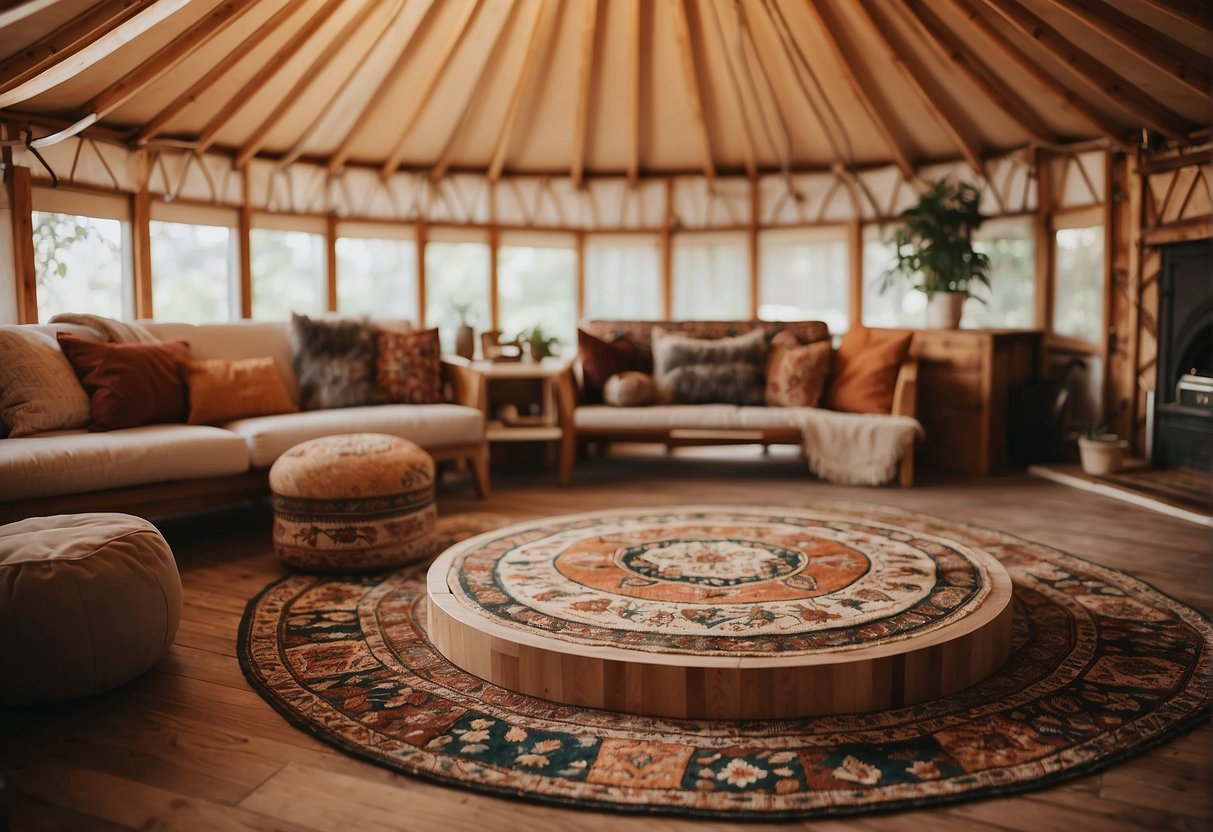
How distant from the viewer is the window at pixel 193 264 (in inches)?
215

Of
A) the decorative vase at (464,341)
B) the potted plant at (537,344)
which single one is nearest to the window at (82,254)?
the decorative vase at (464,341)

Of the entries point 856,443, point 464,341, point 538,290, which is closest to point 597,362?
point 464,341

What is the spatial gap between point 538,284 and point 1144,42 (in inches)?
163

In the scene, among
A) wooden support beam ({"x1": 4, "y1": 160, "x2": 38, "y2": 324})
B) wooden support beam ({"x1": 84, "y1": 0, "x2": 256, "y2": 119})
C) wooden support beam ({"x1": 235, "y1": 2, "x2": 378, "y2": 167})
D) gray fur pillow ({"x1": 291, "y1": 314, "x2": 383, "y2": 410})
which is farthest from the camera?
wooden support beam ({"x1": 235, "y1": 2, "x2": 378, "y2": 167})

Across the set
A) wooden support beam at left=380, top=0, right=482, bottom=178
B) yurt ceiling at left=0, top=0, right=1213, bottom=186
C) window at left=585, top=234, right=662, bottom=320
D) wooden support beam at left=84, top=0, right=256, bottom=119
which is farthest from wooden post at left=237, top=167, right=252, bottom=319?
window at left=585, top=234, right=662, bottom=320

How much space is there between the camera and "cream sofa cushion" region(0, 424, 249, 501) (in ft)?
9.81

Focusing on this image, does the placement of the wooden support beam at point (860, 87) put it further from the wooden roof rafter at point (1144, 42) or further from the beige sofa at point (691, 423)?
the beige sofa at point (691, 423)

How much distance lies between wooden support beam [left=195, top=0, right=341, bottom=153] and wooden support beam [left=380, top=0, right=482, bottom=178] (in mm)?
669

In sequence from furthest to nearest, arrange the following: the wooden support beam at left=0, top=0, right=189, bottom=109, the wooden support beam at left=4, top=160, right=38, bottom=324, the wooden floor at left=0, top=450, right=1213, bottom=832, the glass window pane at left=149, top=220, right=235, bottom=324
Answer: the glass window pane at left=149, top=220, right=235, bottom=324
the wooden support beam at left=4, top=160, right=38, bottom=324
the wooden support beam at left=0, top=0, right=189, bottom=109
the wooden floor at left=0, top=450, right=1213, bottom=832

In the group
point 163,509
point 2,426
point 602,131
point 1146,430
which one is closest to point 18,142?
point 2,426

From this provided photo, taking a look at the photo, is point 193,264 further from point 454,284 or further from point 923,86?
point 923,86

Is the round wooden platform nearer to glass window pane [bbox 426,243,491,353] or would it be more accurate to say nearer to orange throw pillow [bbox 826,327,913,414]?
orange throw pillow [bbox 826,327,913,414]

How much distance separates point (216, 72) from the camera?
466 cm

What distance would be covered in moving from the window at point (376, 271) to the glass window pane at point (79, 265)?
4.83ft
